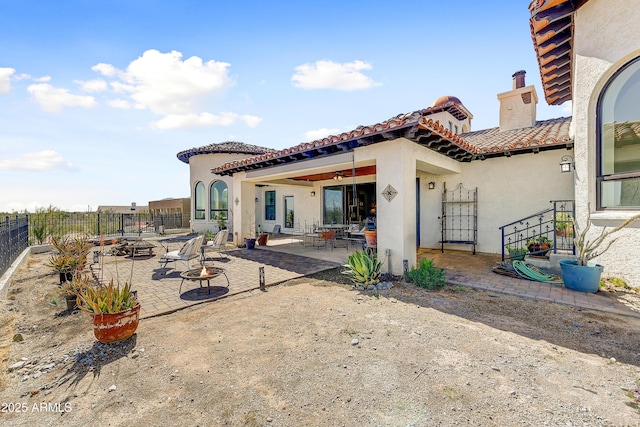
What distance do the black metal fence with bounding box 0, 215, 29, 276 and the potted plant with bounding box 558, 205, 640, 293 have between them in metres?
12.8

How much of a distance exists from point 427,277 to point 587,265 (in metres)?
3.18

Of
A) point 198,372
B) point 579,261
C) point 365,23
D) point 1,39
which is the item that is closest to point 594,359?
point 579,261

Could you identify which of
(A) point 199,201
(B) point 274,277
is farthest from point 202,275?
(A) point 199,201

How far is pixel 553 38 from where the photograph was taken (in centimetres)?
636

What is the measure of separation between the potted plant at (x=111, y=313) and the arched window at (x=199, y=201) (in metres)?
14.9

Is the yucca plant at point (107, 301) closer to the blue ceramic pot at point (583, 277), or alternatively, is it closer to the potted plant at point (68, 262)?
the potted plant at point (68, 262)

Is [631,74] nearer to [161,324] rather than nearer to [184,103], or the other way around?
[161,324]

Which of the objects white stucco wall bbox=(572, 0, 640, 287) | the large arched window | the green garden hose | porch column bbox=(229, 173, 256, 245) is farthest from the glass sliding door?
the large arched window

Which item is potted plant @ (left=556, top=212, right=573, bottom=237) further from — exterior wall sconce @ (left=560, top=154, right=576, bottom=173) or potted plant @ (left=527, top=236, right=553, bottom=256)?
exterior wall sconce @ (left=560, top=154, right=576, bottom=173)

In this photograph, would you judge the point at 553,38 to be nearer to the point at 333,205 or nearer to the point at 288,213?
the point at 333,205

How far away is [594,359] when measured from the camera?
10.2ft

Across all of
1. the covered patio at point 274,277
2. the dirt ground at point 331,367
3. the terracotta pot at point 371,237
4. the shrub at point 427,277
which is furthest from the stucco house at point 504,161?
the dirt ground at point 331,367

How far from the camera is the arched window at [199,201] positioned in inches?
706

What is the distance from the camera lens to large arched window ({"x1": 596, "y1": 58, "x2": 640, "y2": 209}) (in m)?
5.38
